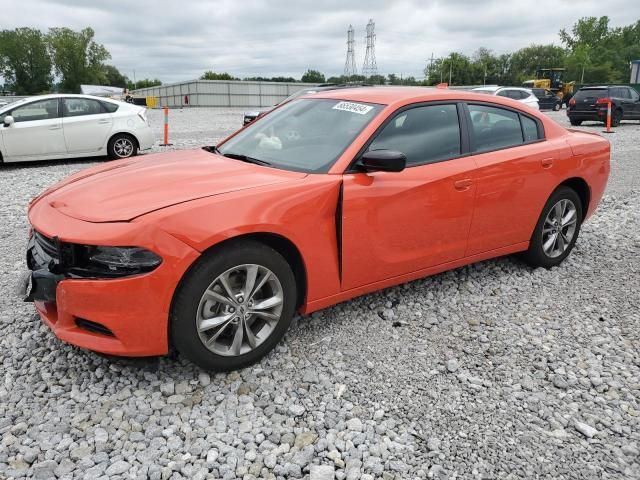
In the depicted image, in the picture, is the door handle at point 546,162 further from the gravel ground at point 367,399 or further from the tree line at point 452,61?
the tree line at point 452,61

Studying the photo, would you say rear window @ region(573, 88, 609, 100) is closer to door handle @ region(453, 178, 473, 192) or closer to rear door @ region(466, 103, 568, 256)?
rear door @ region(466, 103, 568, 256)

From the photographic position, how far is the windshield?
3.45m

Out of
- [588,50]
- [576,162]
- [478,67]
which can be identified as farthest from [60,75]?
[576,162]

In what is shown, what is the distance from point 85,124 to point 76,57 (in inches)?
4186

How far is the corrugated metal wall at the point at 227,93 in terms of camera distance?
157ft

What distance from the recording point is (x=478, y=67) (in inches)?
4003

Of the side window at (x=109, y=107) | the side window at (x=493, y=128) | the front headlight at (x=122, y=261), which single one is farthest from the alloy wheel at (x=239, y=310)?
the side window at (x=109, y=107)

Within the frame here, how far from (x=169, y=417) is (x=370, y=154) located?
1.85m

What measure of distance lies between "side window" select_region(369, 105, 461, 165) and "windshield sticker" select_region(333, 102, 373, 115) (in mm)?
203

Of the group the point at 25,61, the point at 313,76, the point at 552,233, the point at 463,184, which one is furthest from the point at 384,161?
the point at 25,61

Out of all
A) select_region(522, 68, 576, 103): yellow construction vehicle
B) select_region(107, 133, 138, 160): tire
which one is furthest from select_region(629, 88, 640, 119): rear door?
select_region(522, 68, 576, 103): yellow construction vehicle

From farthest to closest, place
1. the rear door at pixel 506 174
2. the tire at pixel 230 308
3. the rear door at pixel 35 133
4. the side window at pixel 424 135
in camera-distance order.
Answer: the rear door at pixel 35 133 < the rear door at pixel 506 174 < the side window at pixel 424 135 < the tire at pixel 230 308

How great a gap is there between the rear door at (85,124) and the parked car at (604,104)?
17.2 meters

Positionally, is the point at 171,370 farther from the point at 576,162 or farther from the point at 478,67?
the point at 478,67
